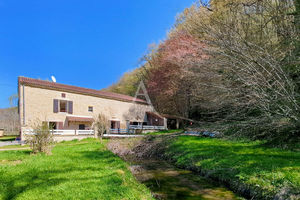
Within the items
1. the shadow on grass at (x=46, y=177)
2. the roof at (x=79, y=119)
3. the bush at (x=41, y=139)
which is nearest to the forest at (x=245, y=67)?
A: the shadow on grass at (x=46, y=177)

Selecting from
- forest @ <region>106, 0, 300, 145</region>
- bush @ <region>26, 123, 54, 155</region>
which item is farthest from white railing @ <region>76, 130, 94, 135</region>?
bush @ <region>26, 123, 54, 155</region>

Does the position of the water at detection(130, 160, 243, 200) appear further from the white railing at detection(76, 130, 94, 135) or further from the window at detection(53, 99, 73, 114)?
the window at detection(53, 99, 73, 114)

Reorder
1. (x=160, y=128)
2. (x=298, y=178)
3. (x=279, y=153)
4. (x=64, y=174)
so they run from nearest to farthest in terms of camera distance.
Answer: (x=298, y=178)
(x=64, y=174)
(x=279, y=153)
(x=160, y=128)

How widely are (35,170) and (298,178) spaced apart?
7.46 meters

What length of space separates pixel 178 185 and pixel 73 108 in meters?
17.8

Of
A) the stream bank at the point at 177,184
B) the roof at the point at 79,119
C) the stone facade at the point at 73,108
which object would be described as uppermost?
the stone facade at the point at 73,108

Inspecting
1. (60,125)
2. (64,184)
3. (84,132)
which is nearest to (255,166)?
(64,184)

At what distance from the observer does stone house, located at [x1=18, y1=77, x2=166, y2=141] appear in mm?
17156

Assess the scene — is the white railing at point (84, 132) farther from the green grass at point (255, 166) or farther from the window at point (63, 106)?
the green grass at point (255, 166)

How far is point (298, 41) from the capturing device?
195 inches

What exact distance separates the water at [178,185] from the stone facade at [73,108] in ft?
34.5

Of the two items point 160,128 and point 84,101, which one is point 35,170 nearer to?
point 84,101

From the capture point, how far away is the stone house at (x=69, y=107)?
1716 cm

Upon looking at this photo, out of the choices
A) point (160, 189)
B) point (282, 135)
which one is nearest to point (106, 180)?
point (160, 189)
